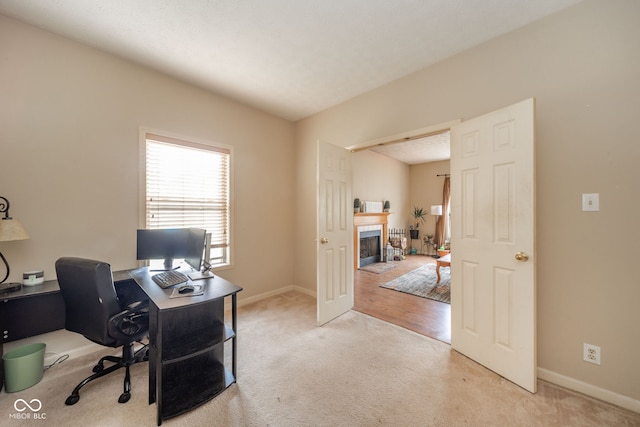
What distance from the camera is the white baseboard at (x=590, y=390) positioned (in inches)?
62.1

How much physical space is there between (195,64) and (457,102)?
2702 millimetres

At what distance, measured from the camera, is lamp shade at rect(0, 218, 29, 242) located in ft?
5.58

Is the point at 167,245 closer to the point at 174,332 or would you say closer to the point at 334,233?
the point at 174,332

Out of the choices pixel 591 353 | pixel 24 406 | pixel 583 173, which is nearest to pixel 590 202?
pixel 583 173

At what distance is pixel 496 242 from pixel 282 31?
2530 millimetres

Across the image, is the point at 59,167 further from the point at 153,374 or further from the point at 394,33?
the point at 394,33

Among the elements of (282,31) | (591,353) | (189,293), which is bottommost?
(591,353)

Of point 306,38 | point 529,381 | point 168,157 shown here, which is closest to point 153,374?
point 168,157

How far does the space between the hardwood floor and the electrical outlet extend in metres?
0.95

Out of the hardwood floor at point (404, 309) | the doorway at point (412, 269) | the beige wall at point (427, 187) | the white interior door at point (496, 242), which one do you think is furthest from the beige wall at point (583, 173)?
the beige wall at point (427, 187)

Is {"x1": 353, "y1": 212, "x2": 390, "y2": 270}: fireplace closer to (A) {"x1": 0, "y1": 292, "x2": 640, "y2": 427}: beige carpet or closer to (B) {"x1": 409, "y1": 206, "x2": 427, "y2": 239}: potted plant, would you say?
(B) {"x1": 409, "y1": 206, "x2": 427, "y2": 239}: potted plant

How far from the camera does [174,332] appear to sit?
5.68 feet

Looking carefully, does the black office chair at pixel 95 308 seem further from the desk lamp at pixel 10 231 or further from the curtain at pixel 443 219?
the curtain at pixel 443 219

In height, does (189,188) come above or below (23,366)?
above
